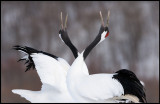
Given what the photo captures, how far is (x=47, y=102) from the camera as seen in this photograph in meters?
2.04

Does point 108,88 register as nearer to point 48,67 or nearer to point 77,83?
point 77,83

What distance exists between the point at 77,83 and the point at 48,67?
0.19m

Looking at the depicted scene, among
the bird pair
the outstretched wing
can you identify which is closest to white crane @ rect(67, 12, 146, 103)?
the bird pair

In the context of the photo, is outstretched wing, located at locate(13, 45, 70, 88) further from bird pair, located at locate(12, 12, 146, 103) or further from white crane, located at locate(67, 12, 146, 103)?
white crane, located at locate(67, 12, 146, 103)

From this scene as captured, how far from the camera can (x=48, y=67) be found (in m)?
2.04

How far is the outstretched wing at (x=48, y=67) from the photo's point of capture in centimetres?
202

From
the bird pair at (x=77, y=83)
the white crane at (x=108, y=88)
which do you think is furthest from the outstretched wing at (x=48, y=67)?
the white crane at (x=108, y=88)

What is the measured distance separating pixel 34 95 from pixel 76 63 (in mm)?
244

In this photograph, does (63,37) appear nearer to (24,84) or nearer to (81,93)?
(81,93)

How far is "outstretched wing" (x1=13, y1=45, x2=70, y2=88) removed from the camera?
2018mm

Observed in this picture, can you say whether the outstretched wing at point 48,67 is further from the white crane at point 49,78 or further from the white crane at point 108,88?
the white crane at point 108,88

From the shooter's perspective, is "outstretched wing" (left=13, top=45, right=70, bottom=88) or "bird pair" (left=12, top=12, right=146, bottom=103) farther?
"outstretched wing" (left=13, top=45, right=70, bottom=88)

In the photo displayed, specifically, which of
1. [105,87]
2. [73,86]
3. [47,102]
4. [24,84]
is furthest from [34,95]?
[24,84]

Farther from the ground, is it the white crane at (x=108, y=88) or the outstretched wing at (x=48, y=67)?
the outstretched wing at (x=48, y=67)
